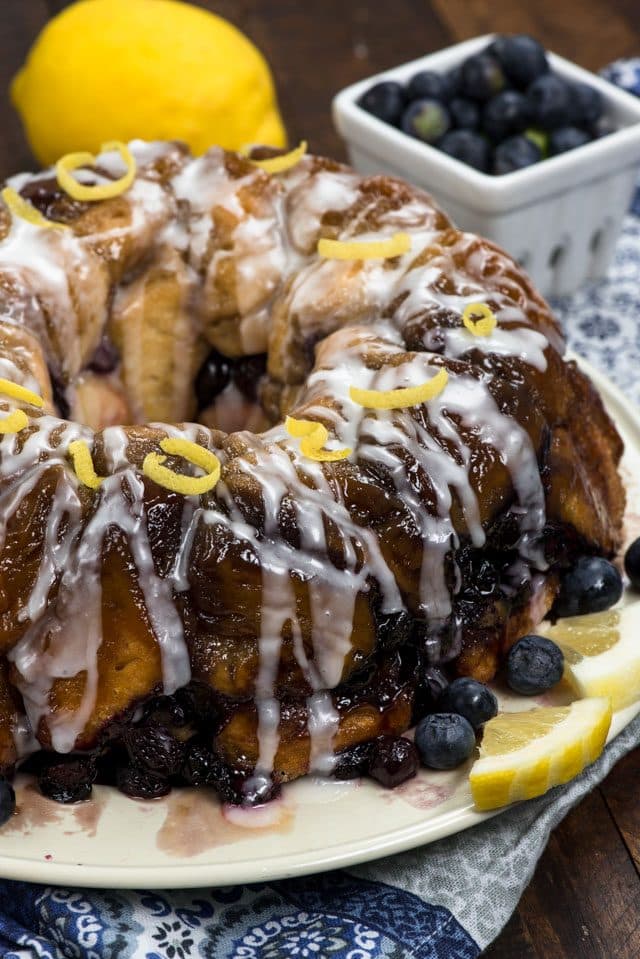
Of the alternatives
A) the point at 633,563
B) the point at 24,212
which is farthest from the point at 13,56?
the point at 633,563

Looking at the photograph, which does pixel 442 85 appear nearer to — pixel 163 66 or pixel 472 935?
pixel 163 66

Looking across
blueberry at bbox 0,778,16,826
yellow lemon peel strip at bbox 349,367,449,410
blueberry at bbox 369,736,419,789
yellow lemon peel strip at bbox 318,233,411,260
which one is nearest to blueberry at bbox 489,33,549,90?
yellow lemon peel strip at bbox 318,233,411,260

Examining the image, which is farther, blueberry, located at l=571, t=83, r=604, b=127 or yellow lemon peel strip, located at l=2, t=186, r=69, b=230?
blueberry, located at l=571, t=83, r=604, b=127

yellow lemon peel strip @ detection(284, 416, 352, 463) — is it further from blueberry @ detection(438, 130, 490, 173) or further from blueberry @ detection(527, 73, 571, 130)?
blueberry @ detection(527, 73, 571, 130)

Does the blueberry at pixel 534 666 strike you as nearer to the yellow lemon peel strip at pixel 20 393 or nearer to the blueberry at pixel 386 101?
the yellow lemon peel strip at pixel 20 393

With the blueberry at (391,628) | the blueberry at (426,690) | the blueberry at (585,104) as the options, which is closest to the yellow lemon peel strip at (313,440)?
the blueberry at (391,628)

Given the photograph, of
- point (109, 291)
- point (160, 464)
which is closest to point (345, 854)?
point (160, 464)

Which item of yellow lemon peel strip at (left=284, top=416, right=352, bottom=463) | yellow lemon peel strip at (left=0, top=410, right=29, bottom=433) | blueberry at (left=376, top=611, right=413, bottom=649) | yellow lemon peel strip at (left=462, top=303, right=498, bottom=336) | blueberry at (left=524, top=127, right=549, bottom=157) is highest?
yellow lemon peel strip at (left=0, top=410, right=29, bottom=433)
